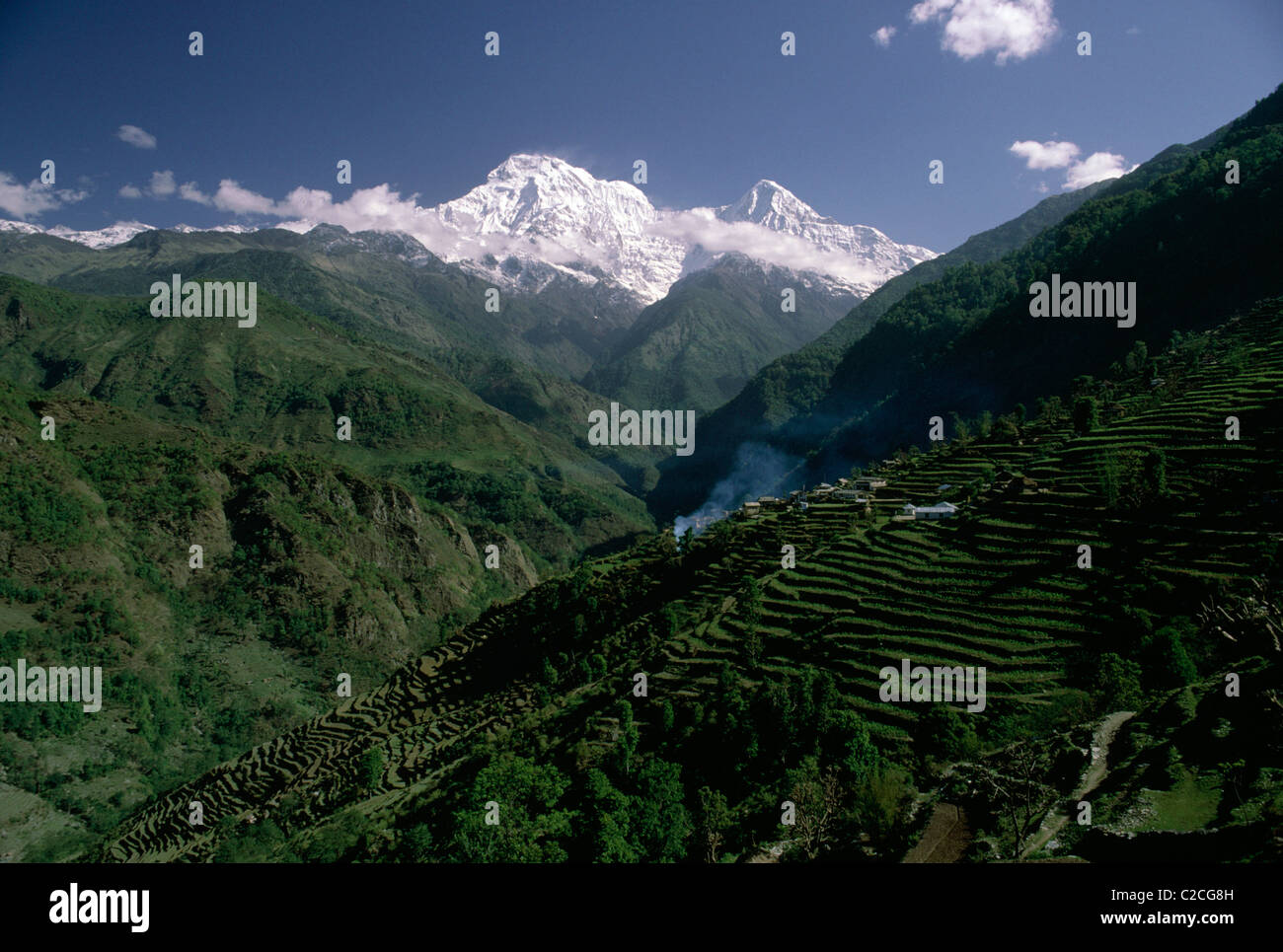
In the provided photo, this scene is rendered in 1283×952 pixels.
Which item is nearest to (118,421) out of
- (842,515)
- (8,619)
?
(8,619)

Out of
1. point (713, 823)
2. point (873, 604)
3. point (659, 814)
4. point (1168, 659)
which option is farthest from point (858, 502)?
point (713, 823)

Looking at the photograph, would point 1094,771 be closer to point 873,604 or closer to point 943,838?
point 943,838

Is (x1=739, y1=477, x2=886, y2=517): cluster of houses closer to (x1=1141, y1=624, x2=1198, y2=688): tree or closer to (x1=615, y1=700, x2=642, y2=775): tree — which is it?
(x1=1141, y1=624, x2=1198, y2=688): tree

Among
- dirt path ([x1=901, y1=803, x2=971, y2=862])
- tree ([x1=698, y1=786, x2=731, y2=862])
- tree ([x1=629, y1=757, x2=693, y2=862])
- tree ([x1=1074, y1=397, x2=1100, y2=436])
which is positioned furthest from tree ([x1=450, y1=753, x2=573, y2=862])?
tree ([x1=1074, y1=397, x2=1100, y2=436])

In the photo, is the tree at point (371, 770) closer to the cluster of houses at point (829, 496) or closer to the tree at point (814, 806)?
the tree at point (814, 806)

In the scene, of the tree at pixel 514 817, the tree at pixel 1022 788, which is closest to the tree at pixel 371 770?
the tree at pixel 514 817
